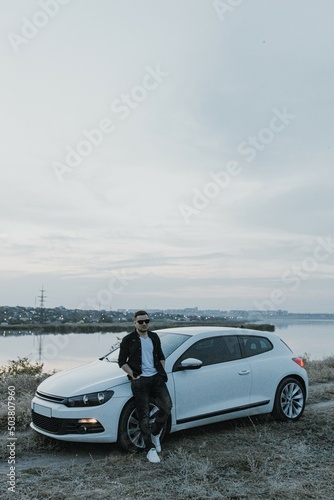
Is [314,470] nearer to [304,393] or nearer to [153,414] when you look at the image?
[153,414]

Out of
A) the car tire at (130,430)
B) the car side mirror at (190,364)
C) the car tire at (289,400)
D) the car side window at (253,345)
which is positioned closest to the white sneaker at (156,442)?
the car tire at (130,430)

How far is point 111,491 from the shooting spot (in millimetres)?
4918

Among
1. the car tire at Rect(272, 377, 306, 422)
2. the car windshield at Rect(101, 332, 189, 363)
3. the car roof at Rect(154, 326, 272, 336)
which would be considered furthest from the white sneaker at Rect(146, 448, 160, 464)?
the car tire at Rect(272, 377, 306, 422)

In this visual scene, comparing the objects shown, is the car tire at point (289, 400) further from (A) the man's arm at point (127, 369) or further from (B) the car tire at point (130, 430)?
(A) the man's arm at point (127, 369)

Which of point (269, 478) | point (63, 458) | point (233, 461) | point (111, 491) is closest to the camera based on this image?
point (111, 491)

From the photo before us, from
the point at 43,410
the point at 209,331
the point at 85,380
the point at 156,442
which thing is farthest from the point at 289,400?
the point at 43,410

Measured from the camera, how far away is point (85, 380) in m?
6.62

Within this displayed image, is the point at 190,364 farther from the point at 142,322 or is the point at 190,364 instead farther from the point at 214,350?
the point at 142,322

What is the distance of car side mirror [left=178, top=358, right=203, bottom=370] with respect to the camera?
698cm

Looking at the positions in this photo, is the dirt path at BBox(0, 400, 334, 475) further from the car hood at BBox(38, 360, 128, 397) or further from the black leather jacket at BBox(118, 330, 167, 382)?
the black leather jacket at BBox(118, 330, 167, 382)

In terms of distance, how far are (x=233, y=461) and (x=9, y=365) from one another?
9.07m

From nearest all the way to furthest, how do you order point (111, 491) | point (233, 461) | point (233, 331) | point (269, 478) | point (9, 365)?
point (111, 491) < point (269, 478) < point (233, 461) < point (233, 331) < point (9, 365)

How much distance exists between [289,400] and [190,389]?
2019mm

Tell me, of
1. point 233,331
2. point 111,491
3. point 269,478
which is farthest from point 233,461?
point 233,331
